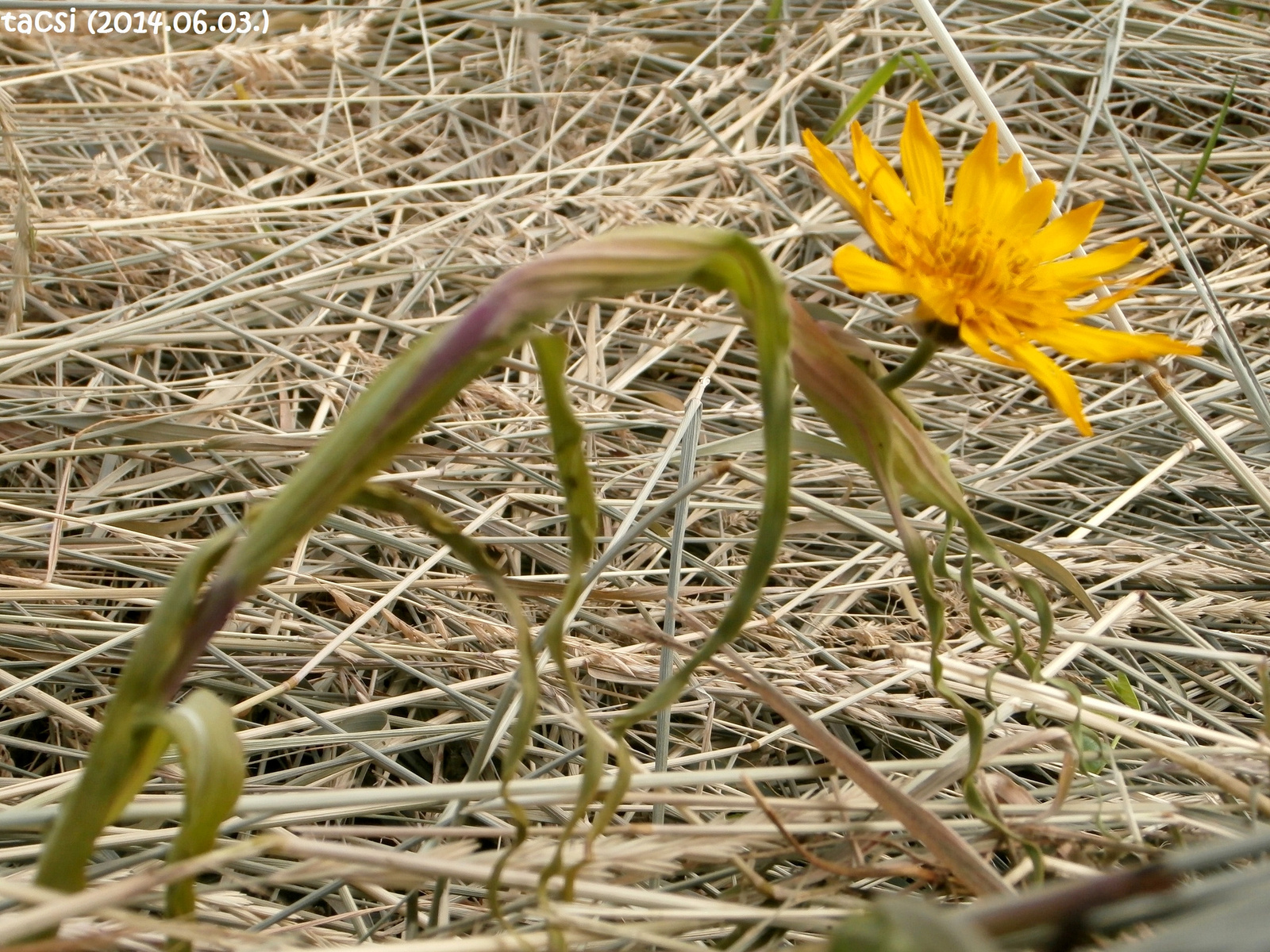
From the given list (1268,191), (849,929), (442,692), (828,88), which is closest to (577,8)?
(828,88)

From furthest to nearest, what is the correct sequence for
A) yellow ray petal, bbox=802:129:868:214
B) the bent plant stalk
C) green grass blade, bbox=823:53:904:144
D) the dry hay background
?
1. green grass blade, bbox=823:53:904:144
2. the dry hay background
3. yellow ray petal, bbox=802:129:868:214
4. the bent plant stalk

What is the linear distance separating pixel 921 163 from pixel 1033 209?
76 millimetres

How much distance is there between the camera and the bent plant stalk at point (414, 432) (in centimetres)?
32

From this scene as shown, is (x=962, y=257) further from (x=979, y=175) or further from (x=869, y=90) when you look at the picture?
(x=869, y=90)

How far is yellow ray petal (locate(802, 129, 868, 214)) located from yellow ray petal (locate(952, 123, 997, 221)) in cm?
11

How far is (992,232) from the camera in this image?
0.49 metres

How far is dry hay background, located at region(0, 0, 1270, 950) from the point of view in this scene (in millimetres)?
561

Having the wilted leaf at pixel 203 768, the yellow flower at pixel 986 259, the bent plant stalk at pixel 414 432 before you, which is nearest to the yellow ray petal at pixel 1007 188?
the yellow flower at pixel 986 259

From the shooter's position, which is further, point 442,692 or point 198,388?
point 198,388

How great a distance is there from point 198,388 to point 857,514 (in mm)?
645

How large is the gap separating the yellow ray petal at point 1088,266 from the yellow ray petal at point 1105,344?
0.07 meters

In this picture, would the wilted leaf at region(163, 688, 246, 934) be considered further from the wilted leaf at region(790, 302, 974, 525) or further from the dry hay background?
the wilted leaf at region(790, 302, 974, 525)

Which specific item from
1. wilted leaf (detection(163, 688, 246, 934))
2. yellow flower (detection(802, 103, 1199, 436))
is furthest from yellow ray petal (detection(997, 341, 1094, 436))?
wilted leaf (detection(163, 688, 246, 934))

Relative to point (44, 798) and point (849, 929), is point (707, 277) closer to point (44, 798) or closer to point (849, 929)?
point (849, 929)
